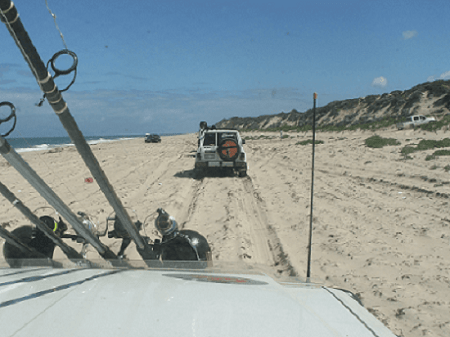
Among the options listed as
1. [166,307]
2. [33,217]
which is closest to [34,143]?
[33,217]

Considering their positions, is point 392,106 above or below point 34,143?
above

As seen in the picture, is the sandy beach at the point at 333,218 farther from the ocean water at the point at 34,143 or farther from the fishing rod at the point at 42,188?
the fishing rod at the point at 42,188

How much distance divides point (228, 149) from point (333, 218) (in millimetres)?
4966

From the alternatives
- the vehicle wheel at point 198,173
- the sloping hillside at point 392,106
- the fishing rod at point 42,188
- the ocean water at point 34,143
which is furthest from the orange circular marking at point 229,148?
the sloping hillside at point 392,106

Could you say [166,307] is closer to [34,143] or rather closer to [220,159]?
[220,159]

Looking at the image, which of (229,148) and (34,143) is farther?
(34,143)

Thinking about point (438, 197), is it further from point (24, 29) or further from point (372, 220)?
point (24, 29)

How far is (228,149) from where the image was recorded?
34.7ft

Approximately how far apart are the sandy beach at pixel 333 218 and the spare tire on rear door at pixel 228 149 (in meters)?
0.88

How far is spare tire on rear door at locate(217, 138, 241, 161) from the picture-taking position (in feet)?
34.4

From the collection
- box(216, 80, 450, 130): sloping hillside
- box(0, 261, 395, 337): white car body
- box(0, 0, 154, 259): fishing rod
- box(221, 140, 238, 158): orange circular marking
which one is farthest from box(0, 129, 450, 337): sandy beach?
box(216, 80, 450, 130): sloping hillside

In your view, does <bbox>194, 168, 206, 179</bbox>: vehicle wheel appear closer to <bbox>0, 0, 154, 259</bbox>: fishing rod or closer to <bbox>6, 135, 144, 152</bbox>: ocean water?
<bbox>6, 135, 144, 152</bbox>: ocean water

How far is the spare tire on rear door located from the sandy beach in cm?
88

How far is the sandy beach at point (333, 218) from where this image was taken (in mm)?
3770
